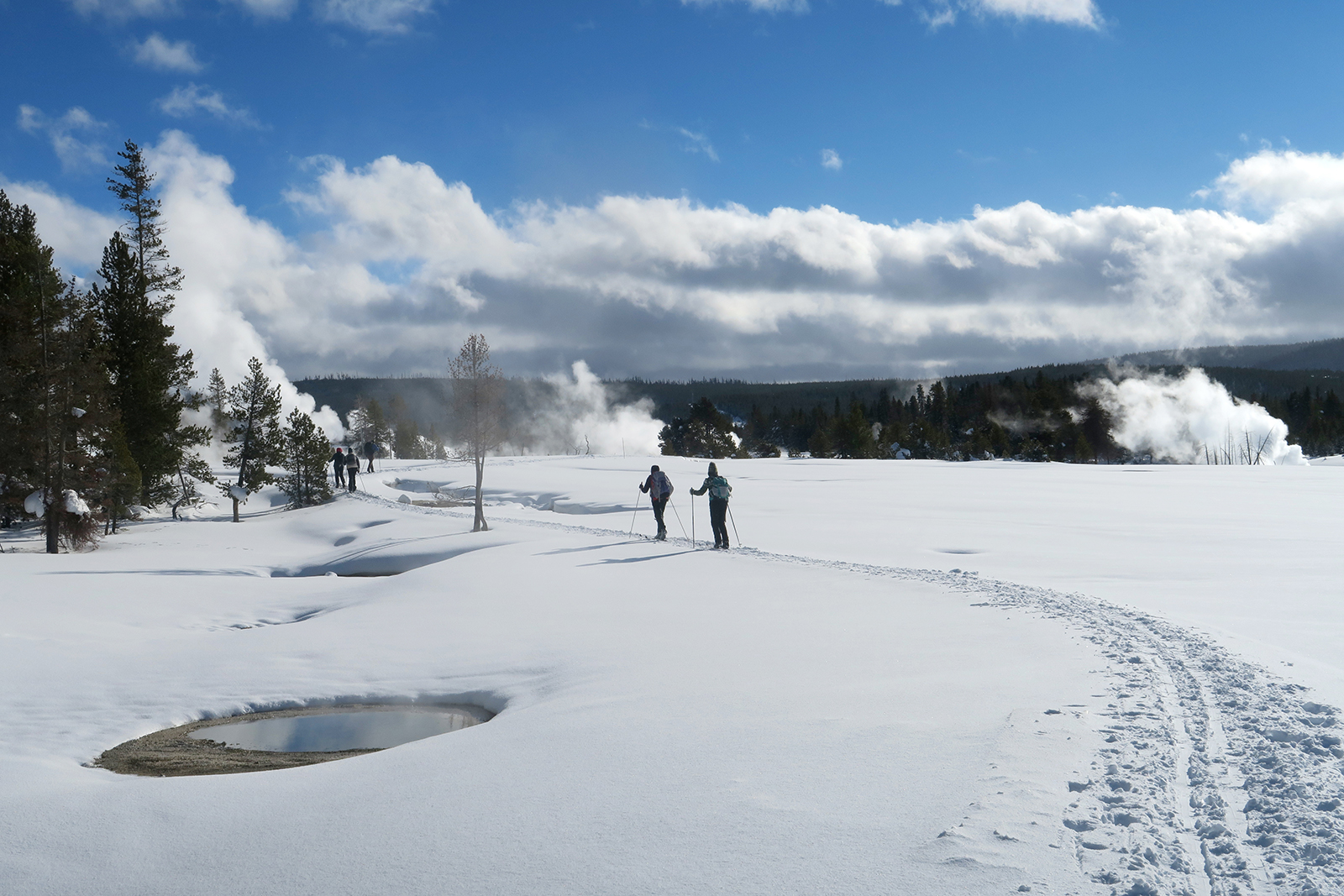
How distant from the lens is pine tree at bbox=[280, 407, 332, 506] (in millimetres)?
37812

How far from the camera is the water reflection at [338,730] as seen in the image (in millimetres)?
7184

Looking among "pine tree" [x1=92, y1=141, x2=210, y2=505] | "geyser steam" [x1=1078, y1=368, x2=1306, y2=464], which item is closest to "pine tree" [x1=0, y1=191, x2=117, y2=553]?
"pine tree" [x1=92, y1=141, x2=210, y2=505]

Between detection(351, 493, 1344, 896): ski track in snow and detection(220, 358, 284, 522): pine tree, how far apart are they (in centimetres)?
4050

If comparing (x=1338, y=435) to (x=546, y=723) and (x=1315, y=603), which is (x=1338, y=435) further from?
(x=546, y=723)

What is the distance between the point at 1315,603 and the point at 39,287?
3036cm

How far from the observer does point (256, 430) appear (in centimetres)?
4131

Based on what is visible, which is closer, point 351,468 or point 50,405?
point 50,405

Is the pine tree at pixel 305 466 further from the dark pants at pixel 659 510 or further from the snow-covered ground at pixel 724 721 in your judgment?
the dark pants at pixel 659 510

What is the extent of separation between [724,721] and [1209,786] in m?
3.09

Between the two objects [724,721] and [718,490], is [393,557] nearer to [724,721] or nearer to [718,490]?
[718,490]

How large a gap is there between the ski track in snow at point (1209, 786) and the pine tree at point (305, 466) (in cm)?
3670

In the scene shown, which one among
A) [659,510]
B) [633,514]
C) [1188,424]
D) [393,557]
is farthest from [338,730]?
[1188,424]

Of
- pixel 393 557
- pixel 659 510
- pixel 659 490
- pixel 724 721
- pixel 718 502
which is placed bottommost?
pixel 393 557

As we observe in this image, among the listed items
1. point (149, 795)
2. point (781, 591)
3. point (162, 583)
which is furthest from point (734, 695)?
point (162, 583)
